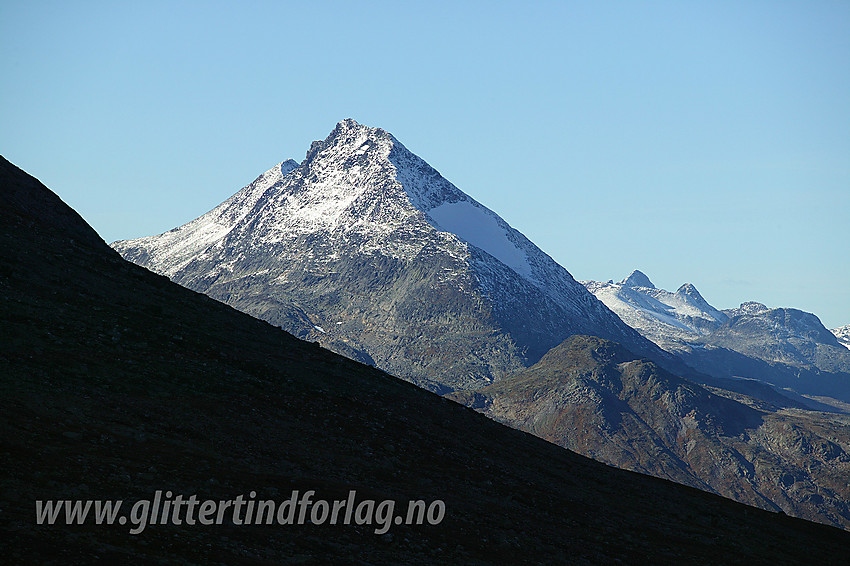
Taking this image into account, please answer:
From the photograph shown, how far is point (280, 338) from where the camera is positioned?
3255 inches

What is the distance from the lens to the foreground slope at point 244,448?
126ft

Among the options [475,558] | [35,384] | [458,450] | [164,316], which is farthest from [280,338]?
[475,558]

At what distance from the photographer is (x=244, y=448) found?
49875 millimetres

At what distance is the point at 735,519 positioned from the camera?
72438 millimetres

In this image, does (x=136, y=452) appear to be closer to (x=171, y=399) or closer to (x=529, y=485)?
(x=171, y=399)

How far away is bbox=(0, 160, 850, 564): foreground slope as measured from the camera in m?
38.3

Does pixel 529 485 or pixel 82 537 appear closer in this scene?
pixel 82 537

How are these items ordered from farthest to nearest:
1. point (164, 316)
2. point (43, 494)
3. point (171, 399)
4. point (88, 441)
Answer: point (164, 316) < point (171, 399) < point (88, 441) < point (43, 494)

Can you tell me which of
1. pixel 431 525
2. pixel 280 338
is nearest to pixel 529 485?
pixel 431 525

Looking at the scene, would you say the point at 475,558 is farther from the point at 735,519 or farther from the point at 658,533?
the point at 735,519

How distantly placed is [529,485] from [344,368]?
23830mm

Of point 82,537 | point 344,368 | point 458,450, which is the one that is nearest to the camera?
point 82,537

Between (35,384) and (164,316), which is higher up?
(164,316)

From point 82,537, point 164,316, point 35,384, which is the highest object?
point 164,316
